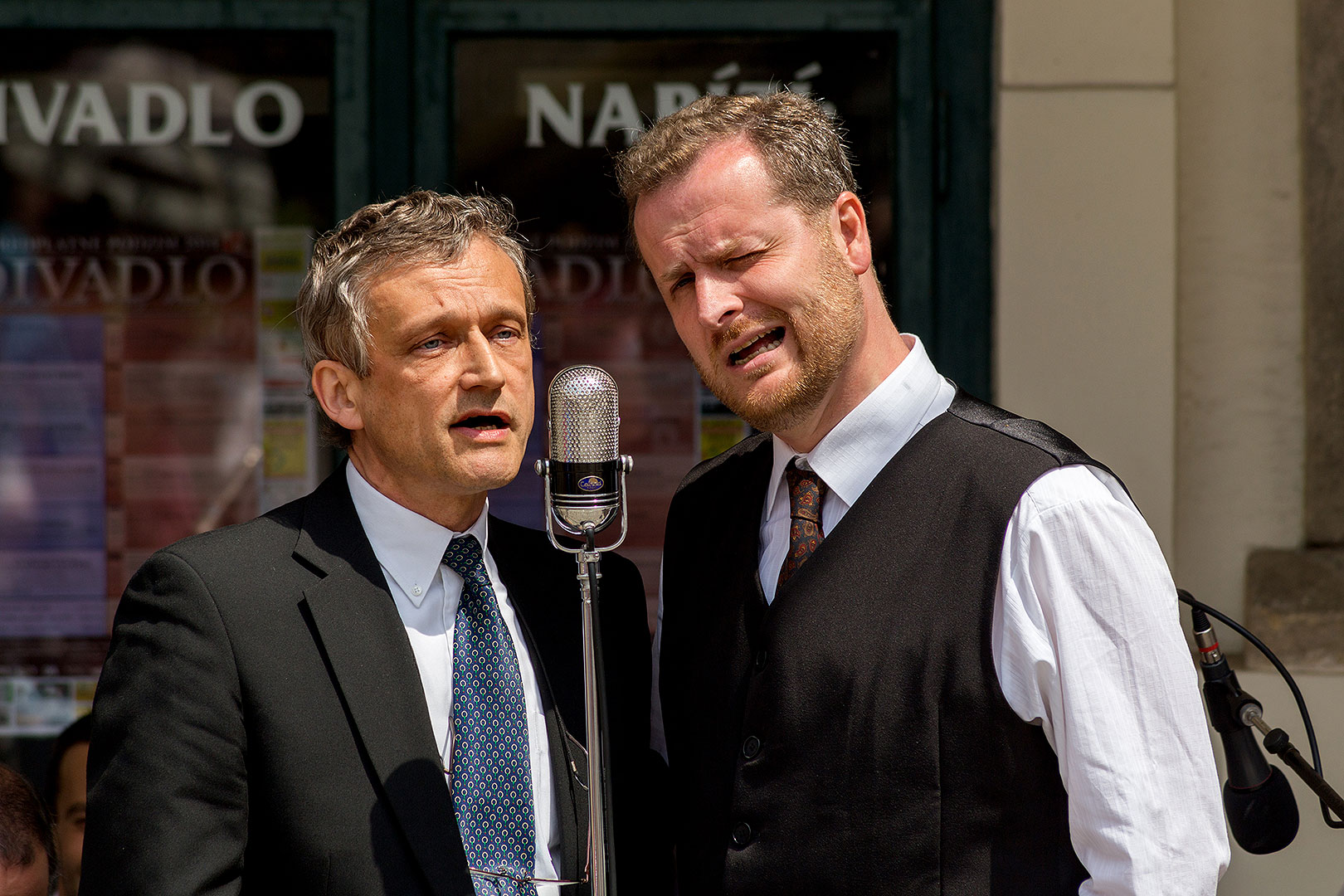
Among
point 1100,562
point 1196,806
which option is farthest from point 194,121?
point 1196,806

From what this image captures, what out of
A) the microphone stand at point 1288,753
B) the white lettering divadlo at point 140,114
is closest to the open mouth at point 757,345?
the microphone stand at point 1288,753

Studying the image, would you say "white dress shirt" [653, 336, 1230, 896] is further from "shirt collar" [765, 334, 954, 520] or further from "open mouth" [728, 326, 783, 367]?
"open mouth" [728, 326, 783, 367]

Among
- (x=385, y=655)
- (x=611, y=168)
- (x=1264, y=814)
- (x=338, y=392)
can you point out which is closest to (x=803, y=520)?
(x=385, y=655)

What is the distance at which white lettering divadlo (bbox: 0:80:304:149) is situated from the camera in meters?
3.84

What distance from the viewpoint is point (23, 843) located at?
7.72 ft

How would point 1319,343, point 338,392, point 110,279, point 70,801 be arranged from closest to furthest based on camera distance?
point 338,392 → point 70,801 → point 1319,343 → point 110,279

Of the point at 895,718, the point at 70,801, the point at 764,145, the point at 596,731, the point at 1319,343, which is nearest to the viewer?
the point at 596,731

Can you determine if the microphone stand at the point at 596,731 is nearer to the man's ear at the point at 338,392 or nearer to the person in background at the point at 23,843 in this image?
the man's ear at the point at 338,392

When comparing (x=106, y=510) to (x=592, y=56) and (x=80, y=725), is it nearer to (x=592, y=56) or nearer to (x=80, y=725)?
(x=80, y=725)

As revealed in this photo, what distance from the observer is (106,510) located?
392cm

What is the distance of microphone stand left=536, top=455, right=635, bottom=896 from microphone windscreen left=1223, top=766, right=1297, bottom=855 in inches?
49.4

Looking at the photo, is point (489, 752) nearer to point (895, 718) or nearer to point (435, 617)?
point (435, 617)

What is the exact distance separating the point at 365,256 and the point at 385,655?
0.68 meters

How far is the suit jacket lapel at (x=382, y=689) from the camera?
6.45 feet
